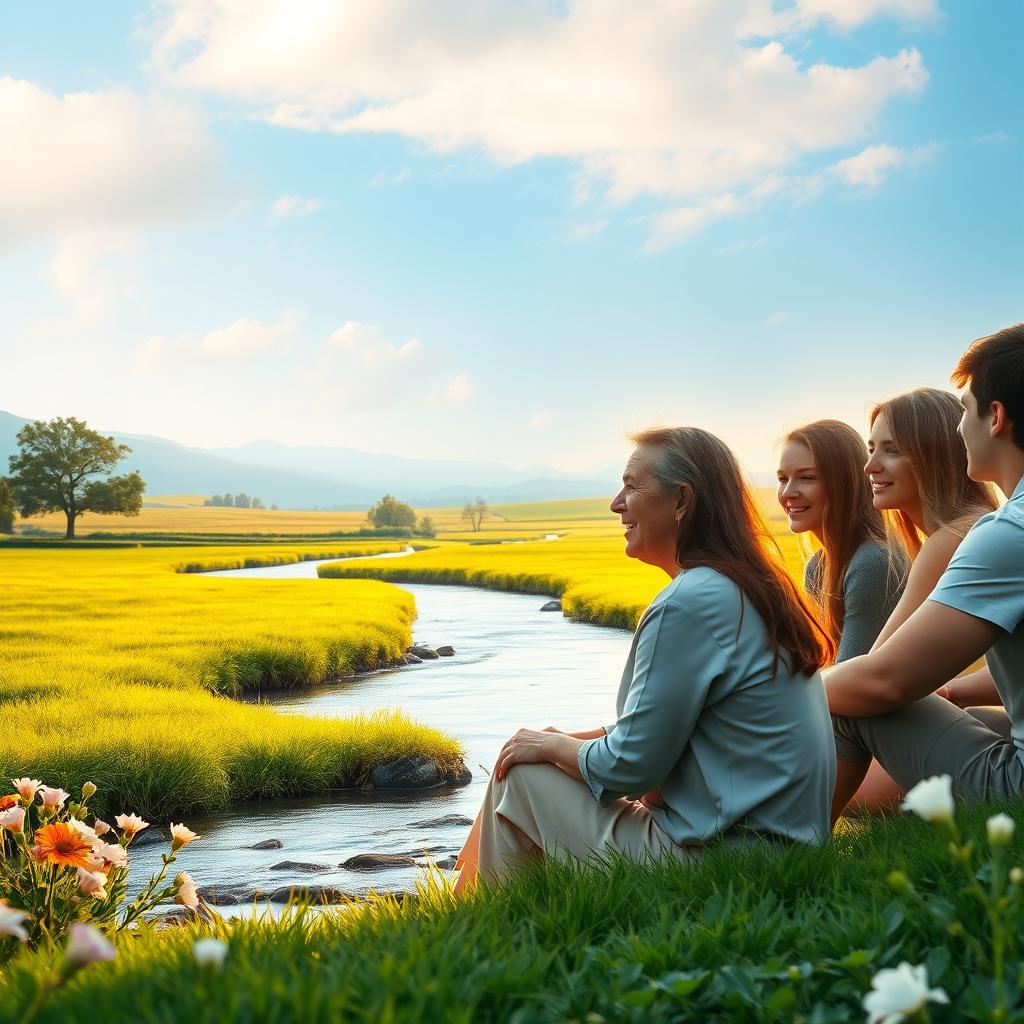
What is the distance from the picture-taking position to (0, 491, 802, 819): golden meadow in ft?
33.9

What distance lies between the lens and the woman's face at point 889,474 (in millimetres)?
5285

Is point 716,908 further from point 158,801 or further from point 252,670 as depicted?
point 252,670

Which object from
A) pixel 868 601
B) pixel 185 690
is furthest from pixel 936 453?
pixel 185 690

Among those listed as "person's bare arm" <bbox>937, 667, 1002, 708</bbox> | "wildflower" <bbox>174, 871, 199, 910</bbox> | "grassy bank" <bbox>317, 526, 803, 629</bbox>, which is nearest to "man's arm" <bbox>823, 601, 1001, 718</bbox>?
"person's bare arm" <bbox>937, 667, 1002, 708</bbox>

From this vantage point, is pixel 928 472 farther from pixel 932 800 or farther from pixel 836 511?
pixel 932 800

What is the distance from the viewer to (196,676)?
17.8 m

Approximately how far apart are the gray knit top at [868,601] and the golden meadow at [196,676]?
1397mm

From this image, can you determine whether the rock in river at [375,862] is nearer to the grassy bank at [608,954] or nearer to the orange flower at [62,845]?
the orange flower at [62,845]

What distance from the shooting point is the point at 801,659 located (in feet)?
12.2

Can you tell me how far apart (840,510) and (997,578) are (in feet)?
7.52

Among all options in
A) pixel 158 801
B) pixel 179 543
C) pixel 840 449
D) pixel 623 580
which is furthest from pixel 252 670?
pixel 179 543

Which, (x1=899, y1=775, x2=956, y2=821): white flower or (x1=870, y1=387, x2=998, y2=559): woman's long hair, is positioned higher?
(x1=870, y1=387, x2=998, y2=559): woman's long hair

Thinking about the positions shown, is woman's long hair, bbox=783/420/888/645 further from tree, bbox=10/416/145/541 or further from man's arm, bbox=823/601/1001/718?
tree, bbox=10/416/145/541

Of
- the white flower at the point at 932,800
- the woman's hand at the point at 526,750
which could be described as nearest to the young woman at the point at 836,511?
the woman's hand at the point at 526,750
